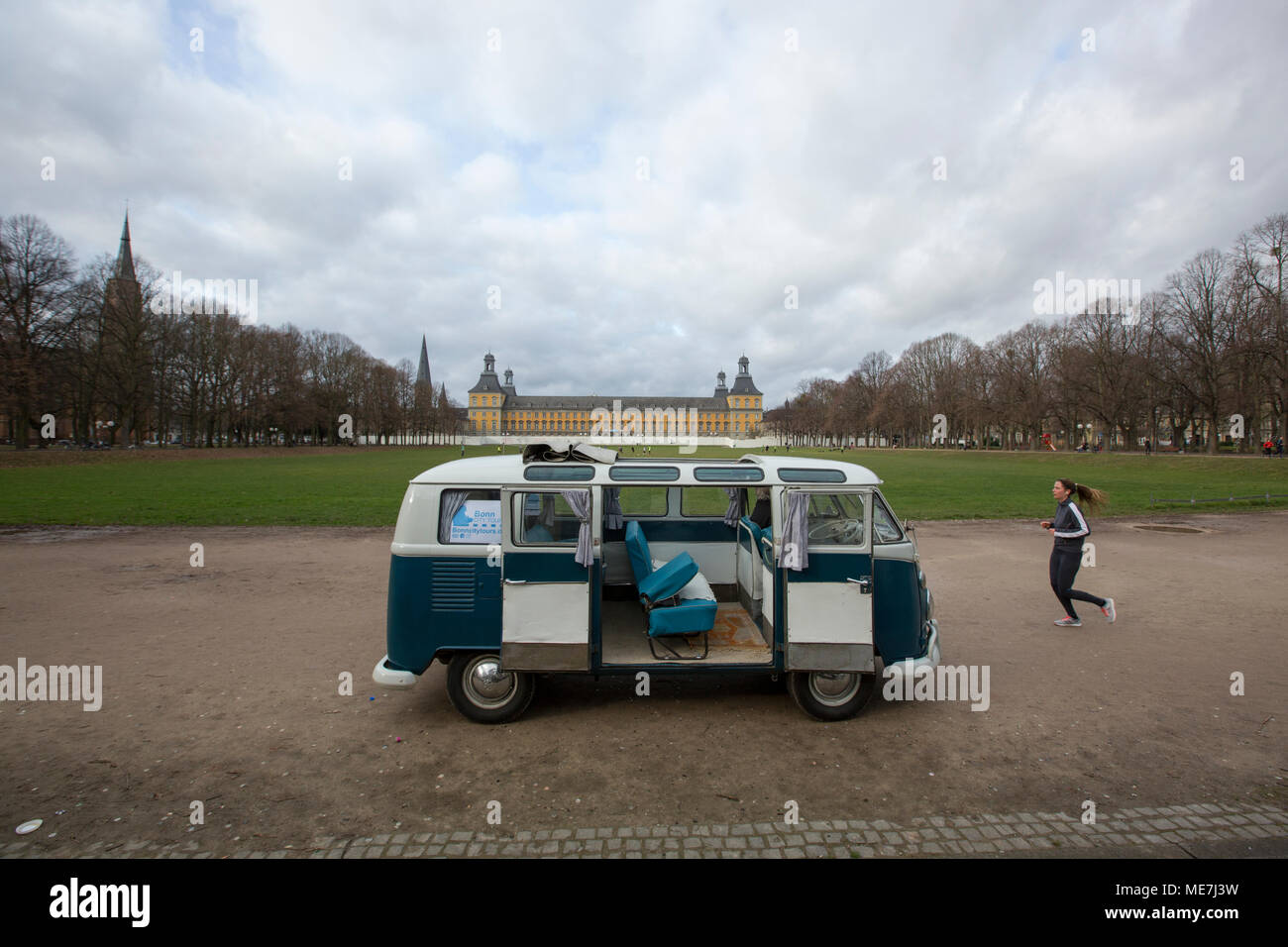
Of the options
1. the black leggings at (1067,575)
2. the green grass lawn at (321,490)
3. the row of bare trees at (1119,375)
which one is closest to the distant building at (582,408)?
the row of bare trees at (1119,375)

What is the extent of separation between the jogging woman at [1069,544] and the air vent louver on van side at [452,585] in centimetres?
754

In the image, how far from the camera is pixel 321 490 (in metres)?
27.1

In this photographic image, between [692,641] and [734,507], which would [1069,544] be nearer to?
[734,507]

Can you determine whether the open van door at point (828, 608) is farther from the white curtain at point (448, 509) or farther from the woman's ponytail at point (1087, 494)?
the woman's ponytail at point (1087, 494)

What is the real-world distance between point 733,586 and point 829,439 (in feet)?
354

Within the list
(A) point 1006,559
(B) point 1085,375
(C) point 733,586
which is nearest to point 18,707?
(C) point 733,586

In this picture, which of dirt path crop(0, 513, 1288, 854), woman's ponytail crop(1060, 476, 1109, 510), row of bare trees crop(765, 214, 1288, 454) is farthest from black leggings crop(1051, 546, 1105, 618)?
row of bare trees crop(765, 214, 1288, 454)

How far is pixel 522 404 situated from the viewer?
17612 cm

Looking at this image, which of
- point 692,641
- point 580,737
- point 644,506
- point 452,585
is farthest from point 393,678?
point 644,506

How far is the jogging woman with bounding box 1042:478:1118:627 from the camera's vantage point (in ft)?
27.5

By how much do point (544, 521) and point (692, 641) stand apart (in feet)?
6.36

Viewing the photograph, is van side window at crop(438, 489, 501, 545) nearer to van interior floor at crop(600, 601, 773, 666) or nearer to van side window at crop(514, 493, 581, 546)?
van side window at crop(514, 493, 581, 546)

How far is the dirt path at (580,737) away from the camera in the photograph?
4.25m
